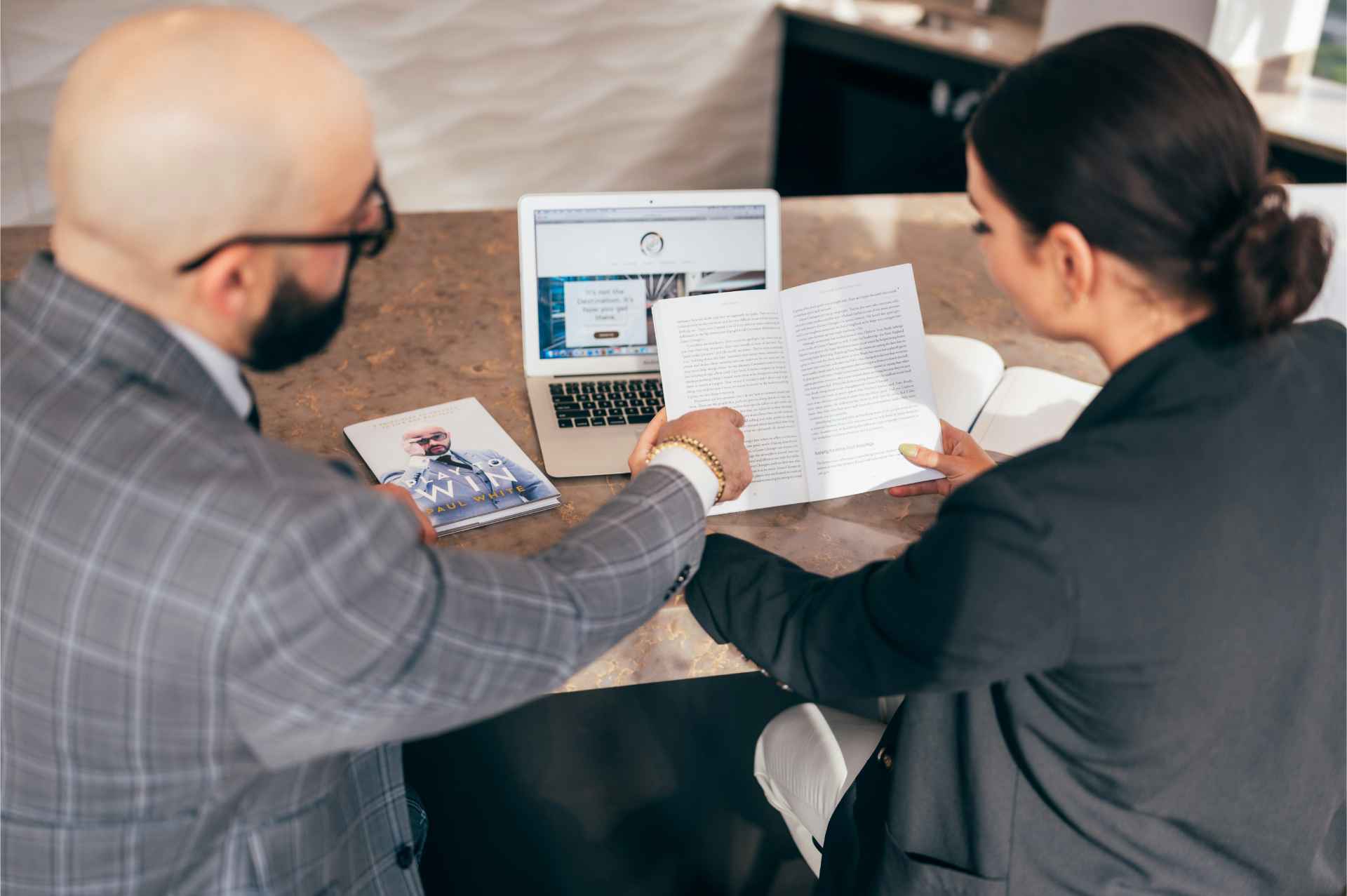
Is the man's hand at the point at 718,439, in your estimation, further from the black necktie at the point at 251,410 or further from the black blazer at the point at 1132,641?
the black necktie at the point at 251,410

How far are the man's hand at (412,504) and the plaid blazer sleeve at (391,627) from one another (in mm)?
273

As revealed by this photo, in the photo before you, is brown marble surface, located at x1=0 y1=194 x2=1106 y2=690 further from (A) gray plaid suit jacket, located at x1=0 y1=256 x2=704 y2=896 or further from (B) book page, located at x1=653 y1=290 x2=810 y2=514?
(A) gray plaid suit jacket, located at x1=0 y1=256 x2=704 y2=896

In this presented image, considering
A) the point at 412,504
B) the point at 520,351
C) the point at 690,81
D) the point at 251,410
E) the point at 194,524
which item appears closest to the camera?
the point at 194,524

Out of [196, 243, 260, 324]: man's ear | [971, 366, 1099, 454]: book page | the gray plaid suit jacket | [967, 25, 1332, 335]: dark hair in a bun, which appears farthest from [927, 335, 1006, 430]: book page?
[196, 243, 260, 324]: man's ear

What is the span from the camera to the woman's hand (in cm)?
140

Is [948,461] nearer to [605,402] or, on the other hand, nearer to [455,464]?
[605,402]

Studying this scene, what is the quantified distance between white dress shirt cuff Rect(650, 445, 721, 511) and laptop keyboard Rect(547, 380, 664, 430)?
1.07ft

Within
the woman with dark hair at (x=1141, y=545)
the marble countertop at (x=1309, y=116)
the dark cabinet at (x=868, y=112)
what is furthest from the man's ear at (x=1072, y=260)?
the dark cabinet at (x=868, y=112)

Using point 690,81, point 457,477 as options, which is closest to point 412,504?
point 457,477

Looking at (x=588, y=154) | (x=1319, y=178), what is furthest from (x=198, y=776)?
(x=588, y=154)

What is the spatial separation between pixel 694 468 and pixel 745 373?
22cm

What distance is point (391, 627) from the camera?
84cm

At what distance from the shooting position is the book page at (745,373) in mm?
1366

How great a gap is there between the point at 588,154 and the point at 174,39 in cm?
342
